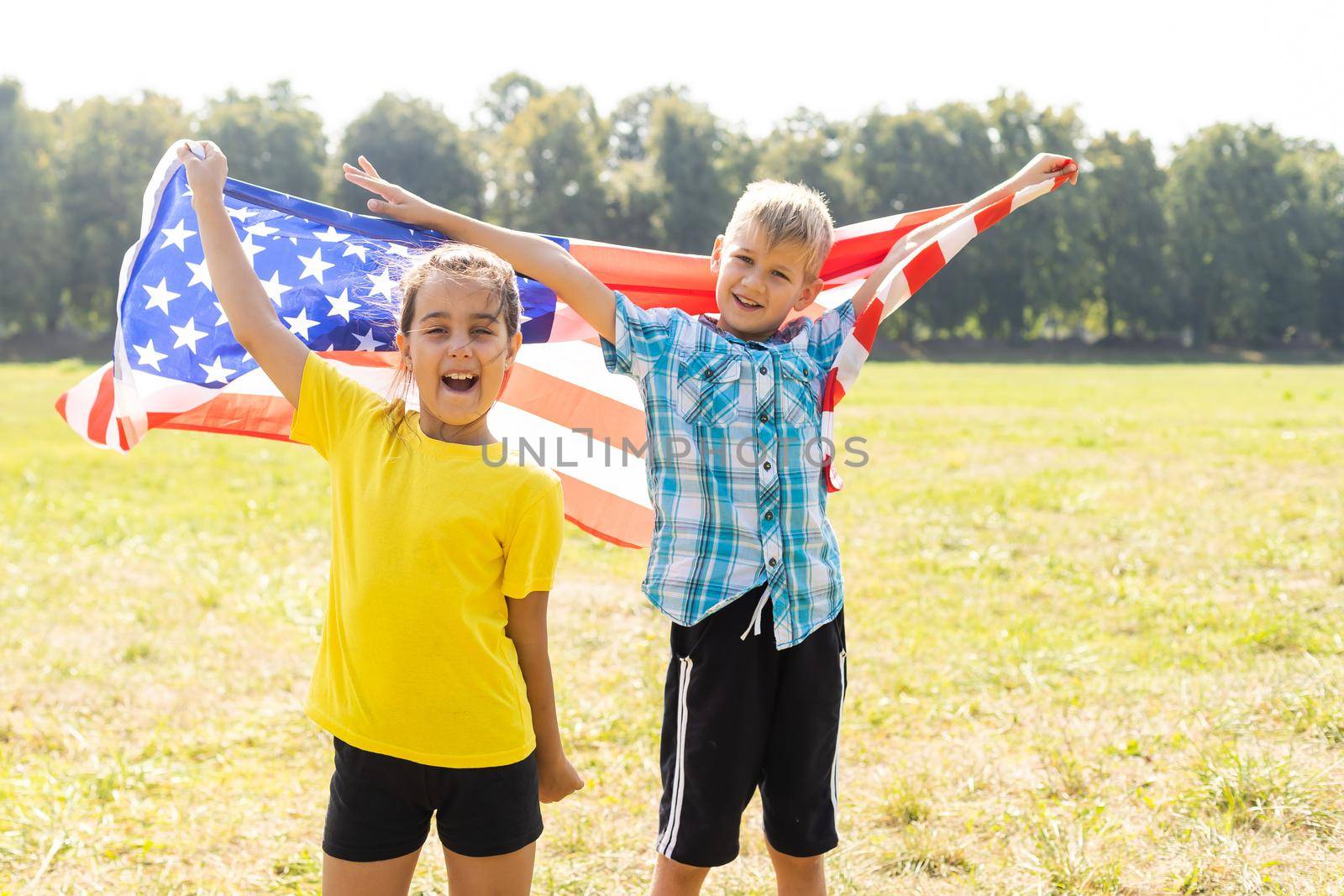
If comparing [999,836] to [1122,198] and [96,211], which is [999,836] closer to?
[96,211]

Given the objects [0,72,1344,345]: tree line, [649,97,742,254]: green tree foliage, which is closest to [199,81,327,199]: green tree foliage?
[0,72,1344,345]: tree line

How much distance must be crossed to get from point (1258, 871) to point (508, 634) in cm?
243

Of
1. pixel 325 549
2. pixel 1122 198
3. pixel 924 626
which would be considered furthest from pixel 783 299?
pixel 1122 198

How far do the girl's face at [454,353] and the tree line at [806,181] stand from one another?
43.4 meters

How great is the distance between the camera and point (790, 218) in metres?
2.62

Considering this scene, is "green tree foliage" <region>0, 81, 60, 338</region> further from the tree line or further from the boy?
the boy

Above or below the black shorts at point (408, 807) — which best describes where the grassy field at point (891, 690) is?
below

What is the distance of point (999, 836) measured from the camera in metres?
3.58

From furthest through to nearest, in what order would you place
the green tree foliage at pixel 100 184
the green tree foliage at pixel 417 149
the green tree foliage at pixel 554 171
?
1. the green tree foliage at pixel 417 149
2. the green tree foliage at pixel 554 171
3. the green tree foliage at pixel 100 184

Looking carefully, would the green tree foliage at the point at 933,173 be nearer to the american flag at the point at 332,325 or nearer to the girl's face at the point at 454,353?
the american flag at the point at 332,325

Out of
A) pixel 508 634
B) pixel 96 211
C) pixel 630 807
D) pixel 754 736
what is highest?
pixel 96 211

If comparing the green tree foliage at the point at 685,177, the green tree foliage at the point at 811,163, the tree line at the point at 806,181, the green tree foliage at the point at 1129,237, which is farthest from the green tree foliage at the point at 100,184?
the green tree foliage at the point at 1129,237

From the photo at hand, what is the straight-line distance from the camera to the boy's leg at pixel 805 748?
2.54m

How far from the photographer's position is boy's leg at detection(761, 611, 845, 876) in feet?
8.35
